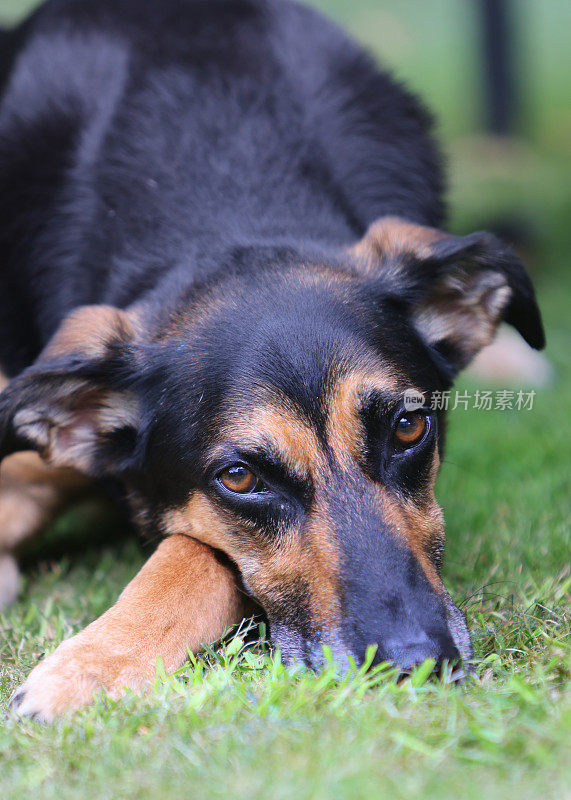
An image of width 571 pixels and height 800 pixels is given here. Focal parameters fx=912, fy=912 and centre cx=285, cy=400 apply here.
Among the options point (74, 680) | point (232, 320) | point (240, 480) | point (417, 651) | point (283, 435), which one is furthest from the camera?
point (232, 320)

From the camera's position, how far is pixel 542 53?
21.9 metres

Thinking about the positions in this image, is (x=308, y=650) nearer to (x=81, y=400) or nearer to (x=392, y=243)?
(x=81, y=400)

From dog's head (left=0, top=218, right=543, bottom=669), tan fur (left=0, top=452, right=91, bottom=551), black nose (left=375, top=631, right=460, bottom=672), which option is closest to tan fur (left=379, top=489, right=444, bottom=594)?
dog's head (left=0, top=218, right=543, bottom=669)

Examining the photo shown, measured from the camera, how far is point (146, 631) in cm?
295

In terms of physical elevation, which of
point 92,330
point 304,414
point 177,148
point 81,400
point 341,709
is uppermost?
point 177,148

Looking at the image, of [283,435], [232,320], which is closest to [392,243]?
[232,320]

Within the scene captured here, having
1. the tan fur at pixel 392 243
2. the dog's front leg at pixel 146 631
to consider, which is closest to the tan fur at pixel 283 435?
the dog's front leg at pixel 146 631

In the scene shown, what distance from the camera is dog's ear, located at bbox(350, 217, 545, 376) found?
3609 mm

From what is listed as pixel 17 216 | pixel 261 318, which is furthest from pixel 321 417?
pixel 17 216

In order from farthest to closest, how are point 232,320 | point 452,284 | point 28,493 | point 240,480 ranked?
point 28,493, point 452,284, point 232,320, point 240,480

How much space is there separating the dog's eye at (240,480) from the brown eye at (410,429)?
51cm

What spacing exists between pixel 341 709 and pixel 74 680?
84 cm

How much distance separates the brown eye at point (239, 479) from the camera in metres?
3.11

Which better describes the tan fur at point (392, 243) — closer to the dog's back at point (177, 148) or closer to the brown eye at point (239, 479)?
the dog's back at point (177, 148)
